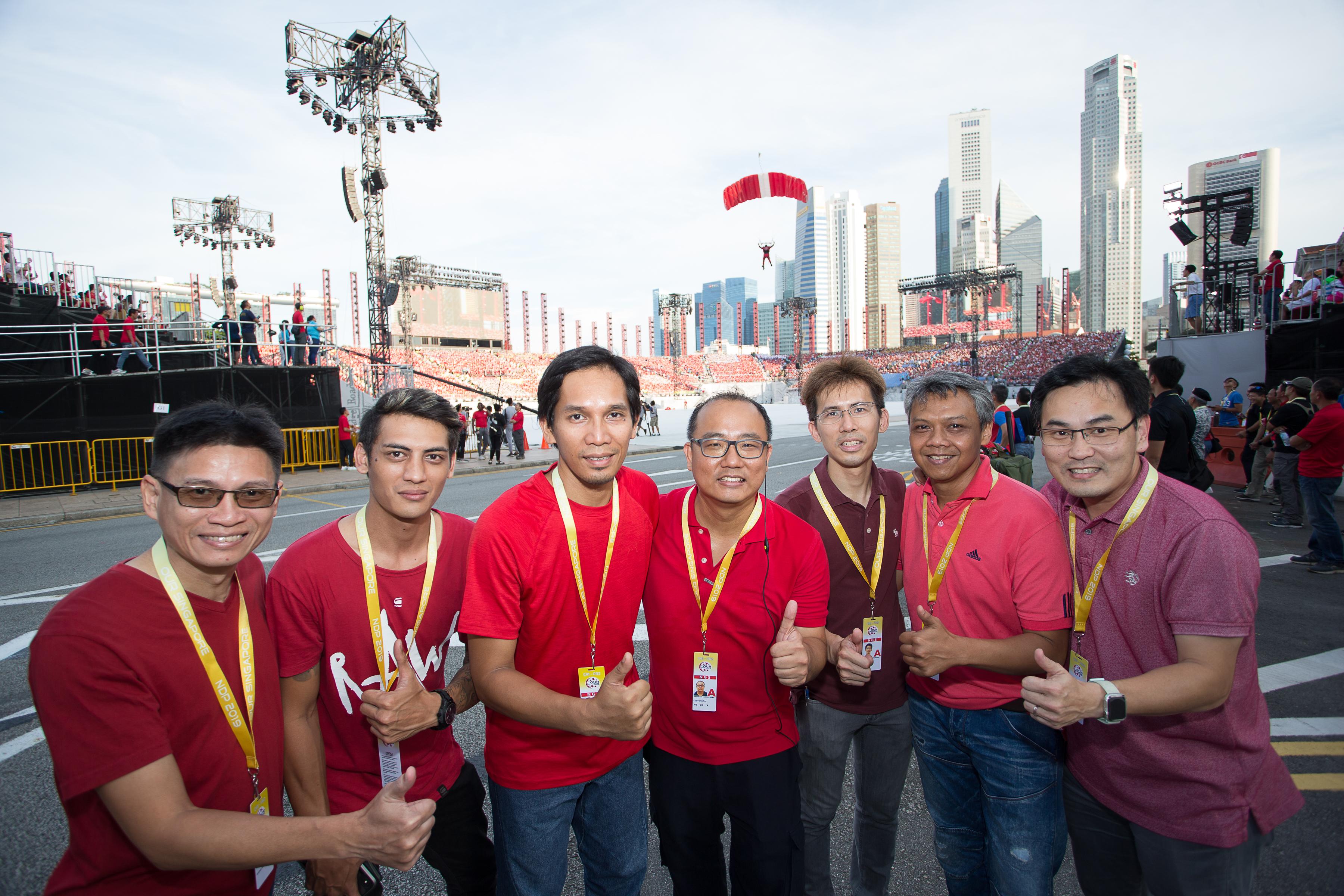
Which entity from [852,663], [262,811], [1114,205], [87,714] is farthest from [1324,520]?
[1114,205]

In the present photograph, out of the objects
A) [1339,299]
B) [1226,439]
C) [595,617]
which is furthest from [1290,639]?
[1339,299]

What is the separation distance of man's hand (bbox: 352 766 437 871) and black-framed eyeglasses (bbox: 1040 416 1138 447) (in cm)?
198

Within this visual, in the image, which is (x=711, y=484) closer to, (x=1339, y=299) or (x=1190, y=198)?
(x=1339, y=299)

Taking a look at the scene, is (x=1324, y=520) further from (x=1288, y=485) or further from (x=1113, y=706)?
(x=1113, y=706)

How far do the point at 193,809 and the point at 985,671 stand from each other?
2357mm

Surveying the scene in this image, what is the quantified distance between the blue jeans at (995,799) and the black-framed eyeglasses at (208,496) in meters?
2.40

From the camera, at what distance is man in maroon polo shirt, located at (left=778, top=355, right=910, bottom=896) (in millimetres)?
2451

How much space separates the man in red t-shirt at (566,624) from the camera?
1.89 meters

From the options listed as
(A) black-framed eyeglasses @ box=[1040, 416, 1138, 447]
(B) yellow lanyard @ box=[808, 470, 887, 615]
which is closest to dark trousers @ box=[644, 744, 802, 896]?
(B) yellow lanyard @ box=[808, 470, 887, 615]

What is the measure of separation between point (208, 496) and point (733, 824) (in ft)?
6.22

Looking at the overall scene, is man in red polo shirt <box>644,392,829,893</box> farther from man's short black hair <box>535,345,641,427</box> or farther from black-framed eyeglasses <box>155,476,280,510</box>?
black-framed eyeglasses <box>155,476,280,510</box>

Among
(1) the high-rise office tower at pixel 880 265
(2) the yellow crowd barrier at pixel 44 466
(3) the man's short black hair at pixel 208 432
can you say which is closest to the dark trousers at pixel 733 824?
(3) the man's short black hair at pixel 208 432

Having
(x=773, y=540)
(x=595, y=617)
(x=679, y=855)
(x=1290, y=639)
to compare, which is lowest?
(x=1290, y=639)

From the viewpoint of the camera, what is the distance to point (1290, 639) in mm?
4988
